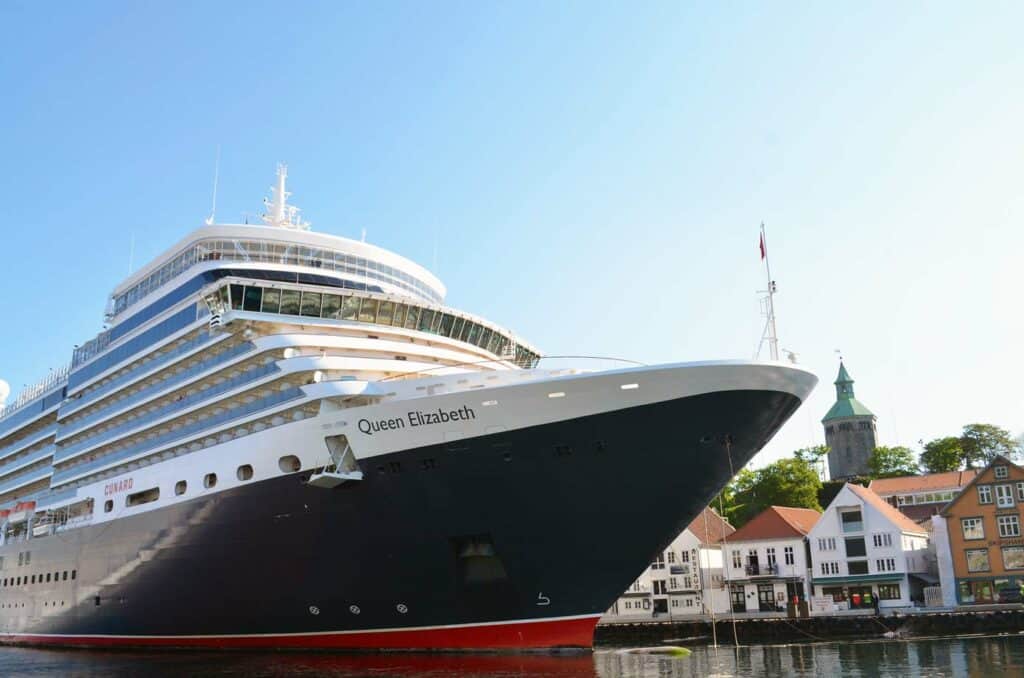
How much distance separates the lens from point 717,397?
1872 cm

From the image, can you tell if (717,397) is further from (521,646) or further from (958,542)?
(958,542)

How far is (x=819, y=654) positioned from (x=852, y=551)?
63.4ft

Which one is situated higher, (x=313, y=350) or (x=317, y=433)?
(x=313, y=350)

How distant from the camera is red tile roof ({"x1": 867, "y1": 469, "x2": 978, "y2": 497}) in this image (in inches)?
2489

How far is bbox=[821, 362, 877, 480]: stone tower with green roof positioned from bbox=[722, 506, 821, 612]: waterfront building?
71465mm

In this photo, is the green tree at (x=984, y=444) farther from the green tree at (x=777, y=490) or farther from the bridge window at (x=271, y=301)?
the bridge window at (x=271, y=301)

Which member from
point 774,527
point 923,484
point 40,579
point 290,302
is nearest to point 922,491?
point 923,484

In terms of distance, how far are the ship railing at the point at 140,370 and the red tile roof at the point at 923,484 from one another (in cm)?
5366

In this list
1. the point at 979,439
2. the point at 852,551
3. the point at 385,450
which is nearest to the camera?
the point at 385,450

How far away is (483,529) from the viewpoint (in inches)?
776

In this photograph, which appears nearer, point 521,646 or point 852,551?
point 521,646

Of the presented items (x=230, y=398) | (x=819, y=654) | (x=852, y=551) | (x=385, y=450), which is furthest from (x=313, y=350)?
(x=852, y=551)

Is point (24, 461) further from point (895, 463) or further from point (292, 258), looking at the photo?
point (895, 463)

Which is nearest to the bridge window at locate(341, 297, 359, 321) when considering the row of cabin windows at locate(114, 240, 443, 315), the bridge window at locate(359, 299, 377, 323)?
the bridge window at locate(359, 299, 377, 323)
